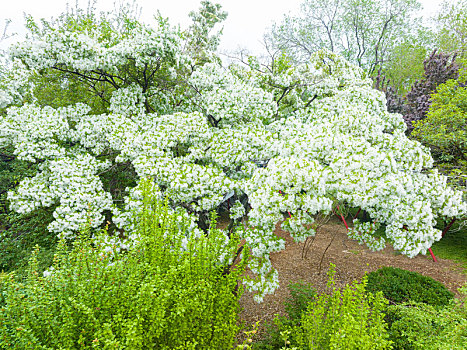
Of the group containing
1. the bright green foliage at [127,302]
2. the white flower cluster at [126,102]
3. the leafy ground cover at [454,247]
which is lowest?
the leafy ground cover at [454,247]

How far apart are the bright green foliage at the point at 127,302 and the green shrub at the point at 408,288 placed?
4.48 meters

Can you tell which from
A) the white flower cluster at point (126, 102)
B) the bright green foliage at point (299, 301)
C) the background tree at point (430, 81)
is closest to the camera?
the bright green foliage at point (299, 301)

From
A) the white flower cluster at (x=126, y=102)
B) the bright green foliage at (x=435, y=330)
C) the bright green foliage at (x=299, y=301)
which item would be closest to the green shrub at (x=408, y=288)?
the bright green foliage at (x=435, y=330)

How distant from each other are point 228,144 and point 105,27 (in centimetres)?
737

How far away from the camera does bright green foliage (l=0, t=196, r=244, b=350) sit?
2465mm

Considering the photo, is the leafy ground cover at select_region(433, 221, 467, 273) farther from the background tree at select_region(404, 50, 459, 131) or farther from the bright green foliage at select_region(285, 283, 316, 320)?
the bright green foliage at select_region(285, 283, 316, 320)

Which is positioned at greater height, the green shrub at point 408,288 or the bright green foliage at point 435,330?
the bright green foliage at point 435,330

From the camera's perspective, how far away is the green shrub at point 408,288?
5664 mm

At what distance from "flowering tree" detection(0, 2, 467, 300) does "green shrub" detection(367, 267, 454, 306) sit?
1296mm

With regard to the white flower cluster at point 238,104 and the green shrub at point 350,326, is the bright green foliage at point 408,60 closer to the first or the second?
the white flower cluster at point 238,104

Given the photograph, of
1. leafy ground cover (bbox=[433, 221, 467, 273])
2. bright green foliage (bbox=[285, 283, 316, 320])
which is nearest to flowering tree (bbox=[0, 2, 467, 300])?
bright green foliage (bbox=[285, 283, 316, 320])

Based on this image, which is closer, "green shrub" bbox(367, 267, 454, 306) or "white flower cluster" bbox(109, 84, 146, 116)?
"green shrub" bbox(367, 267, 454, 306)

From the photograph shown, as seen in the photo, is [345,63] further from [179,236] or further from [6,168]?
[6,168]

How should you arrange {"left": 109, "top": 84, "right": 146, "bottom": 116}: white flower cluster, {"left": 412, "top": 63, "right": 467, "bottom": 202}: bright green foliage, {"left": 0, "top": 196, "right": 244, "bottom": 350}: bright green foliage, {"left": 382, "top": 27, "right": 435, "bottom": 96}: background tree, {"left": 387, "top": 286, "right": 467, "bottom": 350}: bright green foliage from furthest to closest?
{"left": 382, "top": 27, "right": 435, "bottom": 96}: background tree < {"left": 412, "top": 63, "right": 467, "bottom": 202}: bright green foliage < {"left": 109, "top": 84, "right": 146, "bottom": 116}: white flower cluster < {"left": 387, "top": 286, "right": 467, "bottom": 350}: bright green foliage < {"left": 0, "top": 196, "right": 244, "bottom": 350}: bright green foliage
